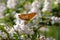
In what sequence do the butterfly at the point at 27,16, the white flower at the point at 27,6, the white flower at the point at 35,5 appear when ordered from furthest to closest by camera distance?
1. the white flower at the point at 27,6
2. the white flower at the point at 35,5
3. the butterfly at the point at 27,16

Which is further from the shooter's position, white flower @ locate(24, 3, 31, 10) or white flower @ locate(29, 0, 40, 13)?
white flower @ locate(24, 3, 31, 10)

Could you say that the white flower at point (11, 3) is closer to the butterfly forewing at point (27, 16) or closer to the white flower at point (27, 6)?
the white flower at point (27, 6)

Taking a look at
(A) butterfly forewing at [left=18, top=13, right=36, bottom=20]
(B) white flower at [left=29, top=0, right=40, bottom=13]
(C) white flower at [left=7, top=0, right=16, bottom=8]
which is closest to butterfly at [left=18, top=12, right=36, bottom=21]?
(A) butterfly forewing at [left=18, top=13, right=36, bottom=20]

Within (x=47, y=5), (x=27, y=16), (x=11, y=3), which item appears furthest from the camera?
(x=11, y=3)

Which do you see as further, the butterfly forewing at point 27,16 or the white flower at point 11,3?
the white flower at point 11,3

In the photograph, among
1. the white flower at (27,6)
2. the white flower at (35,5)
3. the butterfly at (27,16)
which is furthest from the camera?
the white flower at (27,6)

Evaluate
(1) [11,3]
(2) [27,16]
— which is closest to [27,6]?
(1) [11,3]

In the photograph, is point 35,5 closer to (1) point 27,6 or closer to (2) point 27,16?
(1) point 27,6

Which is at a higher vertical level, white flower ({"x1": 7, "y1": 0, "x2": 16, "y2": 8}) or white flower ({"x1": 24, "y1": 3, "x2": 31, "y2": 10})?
white flower ({"x1": 7, "y1": 0, "x2": 16, "y2": 8})

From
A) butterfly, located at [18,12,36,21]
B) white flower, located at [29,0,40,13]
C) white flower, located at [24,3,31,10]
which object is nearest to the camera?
butterfly, located at [18,12,36,21]

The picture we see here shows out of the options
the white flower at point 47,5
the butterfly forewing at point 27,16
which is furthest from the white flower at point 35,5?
the butterfly forewing at point 27,16

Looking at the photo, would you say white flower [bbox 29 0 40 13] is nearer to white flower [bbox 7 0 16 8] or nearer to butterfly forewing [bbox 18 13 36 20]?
white flower [bbox 7 0 16 8]

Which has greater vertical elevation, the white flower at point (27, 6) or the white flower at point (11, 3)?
the white flower at point (11, 3)
